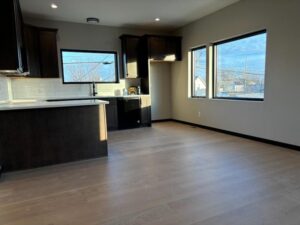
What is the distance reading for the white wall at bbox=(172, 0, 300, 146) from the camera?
11.4 feet

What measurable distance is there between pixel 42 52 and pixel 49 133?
2.62 m

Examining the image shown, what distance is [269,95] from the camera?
3.89 metres

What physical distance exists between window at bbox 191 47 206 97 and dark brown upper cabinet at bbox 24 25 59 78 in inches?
137

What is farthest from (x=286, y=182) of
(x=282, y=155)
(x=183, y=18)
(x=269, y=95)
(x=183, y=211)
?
(x=183, y=18)

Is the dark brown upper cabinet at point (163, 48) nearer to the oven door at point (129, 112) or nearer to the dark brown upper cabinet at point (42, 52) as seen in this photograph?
the oven door at point (129, 112)

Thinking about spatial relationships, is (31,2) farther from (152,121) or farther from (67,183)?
(152,121)

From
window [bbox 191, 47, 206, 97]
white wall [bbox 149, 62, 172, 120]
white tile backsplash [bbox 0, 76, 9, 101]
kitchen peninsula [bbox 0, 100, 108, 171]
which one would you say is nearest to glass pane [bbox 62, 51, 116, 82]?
white wall [bbox 149, 62, 172, 120]

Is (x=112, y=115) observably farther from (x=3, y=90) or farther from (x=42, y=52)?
(x=3, y=90)

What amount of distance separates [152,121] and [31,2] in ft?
13.6

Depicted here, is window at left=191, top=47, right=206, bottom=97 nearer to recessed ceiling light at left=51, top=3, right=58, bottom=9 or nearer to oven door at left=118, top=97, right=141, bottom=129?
oven door at left=118, top=97, right=141, bottom=129

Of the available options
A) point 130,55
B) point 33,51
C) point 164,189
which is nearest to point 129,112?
point 130,55

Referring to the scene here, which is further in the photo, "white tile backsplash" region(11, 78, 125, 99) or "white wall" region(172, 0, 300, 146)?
Result: "white tile backsplash" region(11, 78, 125, 99)

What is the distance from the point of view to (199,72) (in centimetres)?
571

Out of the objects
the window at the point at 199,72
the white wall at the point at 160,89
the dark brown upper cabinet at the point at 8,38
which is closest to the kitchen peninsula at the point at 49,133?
the dark brown upper cabinet at the point at 8,38
